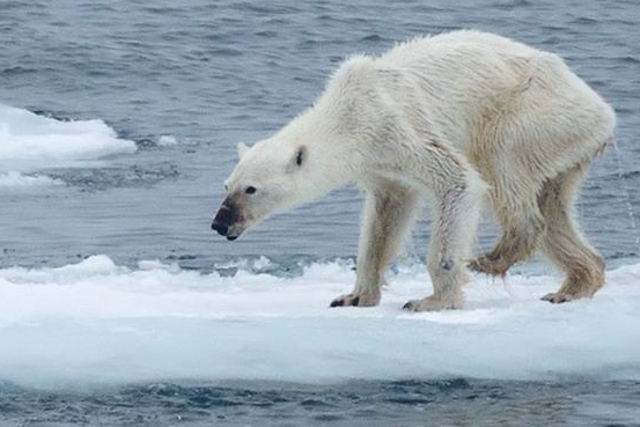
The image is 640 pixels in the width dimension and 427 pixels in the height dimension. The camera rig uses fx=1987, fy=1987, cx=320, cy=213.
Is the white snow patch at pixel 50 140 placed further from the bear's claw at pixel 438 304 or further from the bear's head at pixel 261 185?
the bear's claw at pixel 438 304

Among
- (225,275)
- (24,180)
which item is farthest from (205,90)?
(225,275)

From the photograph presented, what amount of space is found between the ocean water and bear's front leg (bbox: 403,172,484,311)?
0.46ft

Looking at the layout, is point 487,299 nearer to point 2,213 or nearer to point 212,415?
point 212,415

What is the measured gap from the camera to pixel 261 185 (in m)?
10.2

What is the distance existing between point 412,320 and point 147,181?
6.72 metres

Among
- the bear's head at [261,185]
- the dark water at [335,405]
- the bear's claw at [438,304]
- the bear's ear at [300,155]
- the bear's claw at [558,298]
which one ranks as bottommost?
the dark water at [335,405]

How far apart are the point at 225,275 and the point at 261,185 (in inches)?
99.6

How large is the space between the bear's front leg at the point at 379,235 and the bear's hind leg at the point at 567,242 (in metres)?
0.77

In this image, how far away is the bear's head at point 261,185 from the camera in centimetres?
1015

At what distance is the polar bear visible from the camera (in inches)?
407

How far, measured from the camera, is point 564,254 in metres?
11.1

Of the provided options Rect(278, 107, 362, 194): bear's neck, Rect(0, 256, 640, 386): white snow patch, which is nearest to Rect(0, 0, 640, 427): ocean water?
Rect(0, 256, 640, 386): white snow patch

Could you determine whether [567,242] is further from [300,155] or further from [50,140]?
[50,140]

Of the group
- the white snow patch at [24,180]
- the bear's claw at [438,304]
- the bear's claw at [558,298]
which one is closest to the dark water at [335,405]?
the bear's claw at [438,304]
